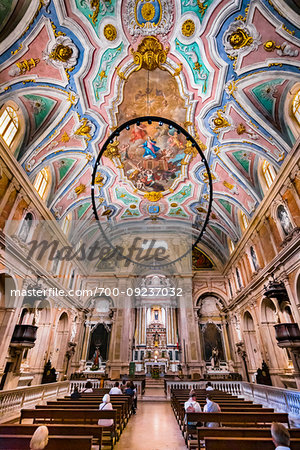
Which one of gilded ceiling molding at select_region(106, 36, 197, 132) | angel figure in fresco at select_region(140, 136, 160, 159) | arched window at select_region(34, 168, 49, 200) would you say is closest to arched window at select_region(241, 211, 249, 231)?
angel figure in fresco at select_region(140, 136, 160, 159)

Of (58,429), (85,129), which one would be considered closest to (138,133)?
(85,129)

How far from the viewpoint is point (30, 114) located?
10398mm

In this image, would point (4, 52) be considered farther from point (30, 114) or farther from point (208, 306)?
point (208, 306)

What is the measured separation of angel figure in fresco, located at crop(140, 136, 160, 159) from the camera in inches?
544

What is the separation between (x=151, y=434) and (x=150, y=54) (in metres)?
13.2

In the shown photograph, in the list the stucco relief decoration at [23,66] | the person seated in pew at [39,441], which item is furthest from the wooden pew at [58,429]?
the stucco relief decoration at [23,66]

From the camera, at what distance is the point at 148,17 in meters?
8.95

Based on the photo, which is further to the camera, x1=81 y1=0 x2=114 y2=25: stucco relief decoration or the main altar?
the main altar

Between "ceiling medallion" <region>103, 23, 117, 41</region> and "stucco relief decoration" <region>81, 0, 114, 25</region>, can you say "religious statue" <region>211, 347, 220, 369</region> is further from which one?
"stucco relief decoration" <region>81, 0, 114, 25</region>

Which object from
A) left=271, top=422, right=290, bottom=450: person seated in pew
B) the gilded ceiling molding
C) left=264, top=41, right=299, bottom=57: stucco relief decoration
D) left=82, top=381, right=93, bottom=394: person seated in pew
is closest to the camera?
left=271, top=422, right=290, bottom=450: person seated in pew

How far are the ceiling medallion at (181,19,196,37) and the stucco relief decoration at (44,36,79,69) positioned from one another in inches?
163

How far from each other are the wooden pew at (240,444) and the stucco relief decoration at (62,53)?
1174 cm

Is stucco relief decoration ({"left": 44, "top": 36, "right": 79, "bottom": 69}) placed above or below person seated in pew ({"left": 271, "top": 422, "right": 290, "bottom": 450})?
above

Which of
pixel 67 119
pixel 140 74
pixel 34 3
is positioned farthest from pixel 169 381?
pixel 34 3
